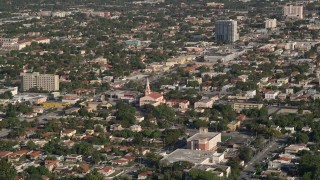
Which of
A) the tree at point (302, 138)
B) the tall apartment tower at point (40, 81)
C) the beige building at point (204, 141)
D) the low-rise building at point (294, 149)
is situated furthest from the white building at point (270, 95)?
the tall apartment tower at point (40, 81)

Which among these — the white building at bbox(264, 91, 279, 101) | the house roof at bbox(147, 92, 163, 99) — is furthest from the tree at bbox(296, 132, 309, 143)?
the white building at bbox(264, 91, 279, 101)

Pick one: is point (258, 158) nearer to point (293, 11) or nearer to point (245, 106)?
point (245, 106)

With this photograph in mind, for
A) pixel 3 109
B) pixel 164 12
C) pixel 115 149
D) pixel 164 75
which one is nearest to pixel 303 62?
pixel 164 75

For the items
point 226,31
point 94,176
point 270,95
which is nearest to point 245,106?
point 270,95

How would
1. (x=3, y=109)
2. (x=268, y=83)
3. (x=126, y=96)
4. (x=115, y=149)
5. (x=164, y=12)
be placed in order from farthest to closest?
(x=164, y=12) → (x=268, y=83) → (x=126, y=96) → (x=3, y=109) → (x=115, y=149)

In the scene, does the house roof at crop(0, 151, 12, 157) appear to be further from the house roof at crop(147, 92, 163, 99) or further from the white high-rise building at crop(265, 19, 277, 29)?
the white high-rise building at crop(265, 19, 277, 29)

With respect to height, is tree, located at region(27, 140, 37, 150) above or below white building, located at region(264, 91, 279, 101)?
below

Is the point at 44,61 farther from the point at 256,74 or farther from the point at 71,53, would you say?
the point at 256,74
